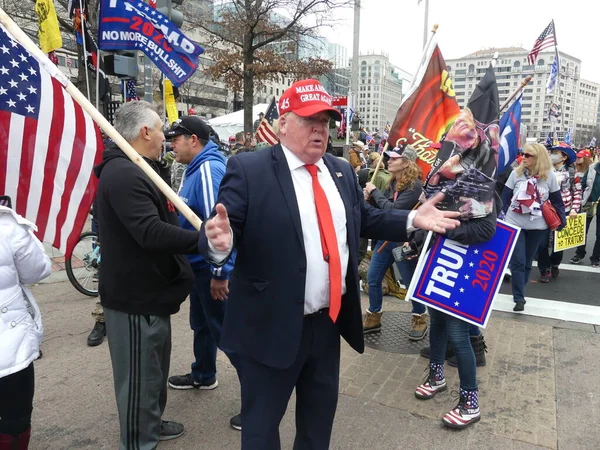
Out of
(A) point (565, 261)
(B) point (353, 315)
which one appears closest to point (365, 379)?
(B) point (353, 315)

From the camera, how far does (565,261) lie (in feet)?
28.6

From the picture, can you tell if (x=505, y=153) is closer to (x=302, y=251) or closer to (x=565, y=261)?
(x=302, y=251)

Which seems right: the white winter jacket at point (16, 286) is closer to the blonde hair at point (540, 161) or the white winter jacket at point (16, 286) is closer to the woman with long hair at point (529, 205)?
the woman with long hair at point (529, 205)

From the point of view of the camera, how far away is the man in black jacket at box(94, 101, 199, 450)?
97.8 inches

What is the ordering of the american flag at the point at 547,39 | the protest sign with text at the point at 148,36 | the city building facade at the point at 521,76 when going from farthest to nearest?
the city building facade at the point at 521,76, the american flag at the point at 547,39, the protest sign with text at the point at 148,36

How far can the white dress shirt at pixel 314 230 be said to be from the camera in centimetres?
216

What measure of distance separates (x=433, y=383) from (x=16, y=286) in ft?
9.66

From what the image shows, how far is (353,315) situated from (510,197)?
14.3 ft

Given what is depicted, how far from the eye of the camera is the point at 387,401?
11.9 feet

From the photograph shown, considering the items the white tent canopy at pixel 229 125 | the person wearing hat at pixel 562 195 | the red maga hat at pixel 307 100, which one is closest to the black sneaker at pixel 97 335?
the red maga hat at pixel 307 100

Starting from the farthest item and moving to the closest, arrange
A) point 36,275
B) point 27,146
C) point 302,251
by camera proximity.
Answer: point 27,146 → point 36,275 → point 302,251

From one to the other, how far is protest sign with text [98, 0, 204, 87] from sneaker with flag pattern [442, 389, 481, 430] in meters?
4.09

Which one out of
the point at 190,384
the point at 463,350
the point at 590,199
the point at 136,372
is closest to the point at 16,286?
the point at 136,372

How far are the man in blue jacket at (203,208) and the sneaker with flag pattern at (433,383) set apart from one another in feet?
4.67
